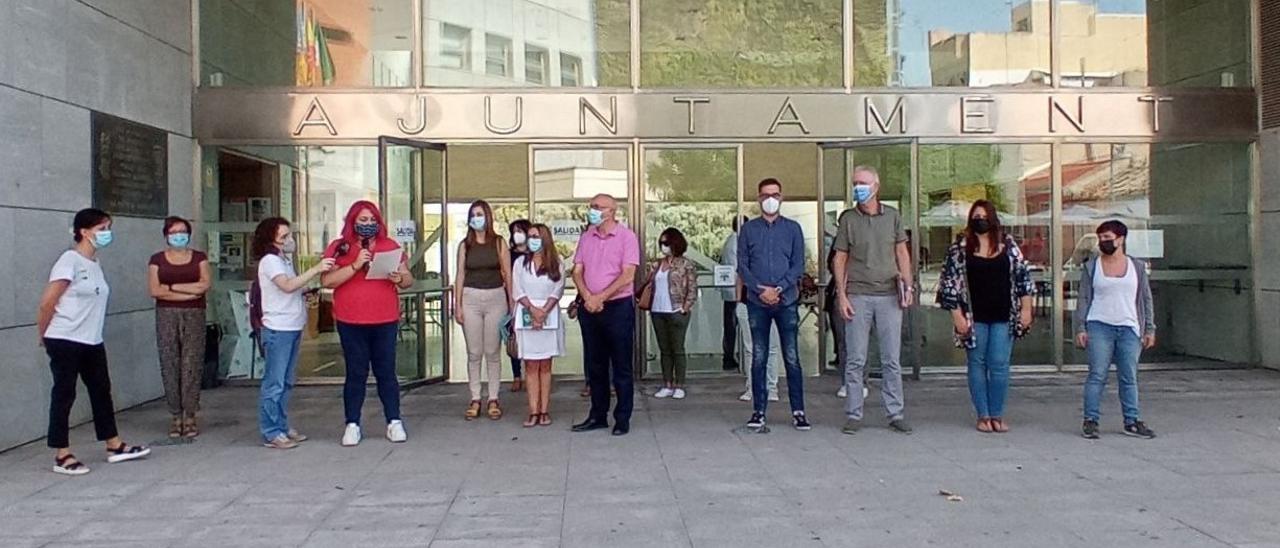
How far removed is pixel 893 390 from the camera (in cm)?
729

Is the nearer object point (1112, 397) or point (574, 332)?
point (1112, 397)

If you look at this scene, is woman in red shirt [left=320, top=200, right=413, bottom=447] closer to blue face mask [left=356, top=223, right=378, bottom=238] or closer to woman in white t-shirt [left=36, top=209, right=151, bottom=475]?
blue face mask [left=356, top=223, right=378, bottom=238]

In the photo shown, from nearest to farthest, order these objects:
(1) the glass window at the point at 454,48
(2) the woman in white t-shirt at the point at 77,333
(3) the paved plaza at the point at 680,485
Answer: (3) the paved plaza at the point at 680,485 → (2) the woman in white t-shirt at the point at 77,333 → (1) the glass window at the point at 454,48

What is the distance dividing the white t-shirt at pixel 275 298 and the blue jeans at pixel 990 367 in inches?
185

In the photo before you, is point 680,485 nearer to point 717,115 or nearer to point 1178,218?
point 717,115

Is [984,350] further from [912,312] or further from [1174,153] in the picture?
[1174,153]

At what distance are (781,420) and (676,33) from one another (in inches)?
178

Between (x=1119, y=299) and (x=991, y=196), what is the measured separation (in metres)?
3.76

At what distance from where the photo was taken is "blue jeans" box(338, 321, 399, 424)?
6.96m

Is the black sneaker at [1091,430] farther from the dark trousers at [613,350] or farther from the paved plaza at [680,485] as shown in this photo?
the dark trousers at [613,350]

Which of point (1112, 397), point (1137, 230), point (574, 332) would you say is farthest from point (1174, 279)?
point (574, 332)

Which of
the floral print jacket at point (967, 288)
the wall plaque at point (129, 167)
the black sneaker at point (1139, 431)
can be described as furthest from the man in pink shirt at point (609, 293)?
the wall plaque at point (129, 167)

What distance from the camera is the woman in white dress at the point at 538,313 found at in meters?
7.53

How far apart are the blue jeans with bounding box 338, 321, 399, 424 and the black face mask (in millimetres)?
4058
